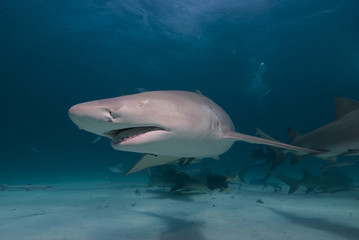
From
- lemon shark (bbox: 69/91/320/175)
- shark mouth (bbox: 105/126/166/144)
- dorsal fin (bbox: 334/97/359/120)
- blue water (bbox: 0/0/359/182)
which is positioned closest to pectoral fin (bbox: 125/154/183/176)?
lemon shark (bbox: 69/91/320/175)

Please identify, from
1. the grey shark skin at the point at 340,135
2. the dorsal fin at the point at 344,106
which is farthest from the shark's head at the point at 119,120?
the dorsal fin at the point at 344,106

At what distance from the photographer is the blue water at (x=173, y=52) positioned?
1759cm

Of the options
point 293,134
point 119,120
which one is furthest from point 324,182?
point 119,120

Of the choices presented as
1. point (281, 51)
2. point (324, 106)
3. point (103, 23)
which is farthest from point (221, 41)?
point (324, 106)

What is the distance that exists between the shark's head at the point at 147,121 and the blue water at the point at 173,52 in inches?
688

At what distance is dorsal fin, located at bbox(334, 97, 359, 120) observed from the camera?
373cm

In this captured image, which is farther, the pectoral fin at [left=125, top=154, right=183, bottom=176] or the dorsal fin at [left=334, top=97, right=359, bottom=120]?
the dorsal fin at [left=334, top=97, right=359, bottom=120]

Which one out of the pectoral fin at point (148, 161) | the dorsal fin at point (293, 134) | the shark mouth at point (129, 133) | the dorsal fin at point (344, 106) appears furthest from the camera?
the dorsal fin at point (293, 134)

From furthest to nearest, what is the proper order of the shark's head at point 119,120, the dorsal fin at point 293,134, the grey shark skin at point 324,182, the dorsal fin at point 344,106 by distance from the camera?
the grey shark skin at point 324,182, the dorsal fin at point 293,134, the dorsal fin at point 344,106, the shark's head at point 119,120

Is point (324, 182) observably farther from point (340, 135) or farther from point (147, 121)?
point (147, 121)

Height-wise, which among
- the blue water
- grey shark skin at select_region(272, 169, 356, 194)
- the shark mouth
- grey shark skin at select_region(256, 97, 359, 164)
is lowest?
grey shark skin at select_region(272, 169, 356, 194)

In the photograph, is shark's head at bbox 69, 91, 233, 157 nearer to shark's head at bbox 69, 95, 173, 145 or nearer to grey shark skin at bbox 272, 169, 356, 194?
shark's head at bbox 69, 95, 173, 145

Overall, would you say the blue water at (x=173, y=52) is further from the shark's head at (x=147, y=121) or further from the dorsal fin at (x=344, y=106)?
the shark's head at (x=147, y=121)

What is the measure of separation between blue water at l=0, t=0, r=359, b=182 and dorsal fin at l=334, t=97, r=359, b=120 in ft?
51.5
